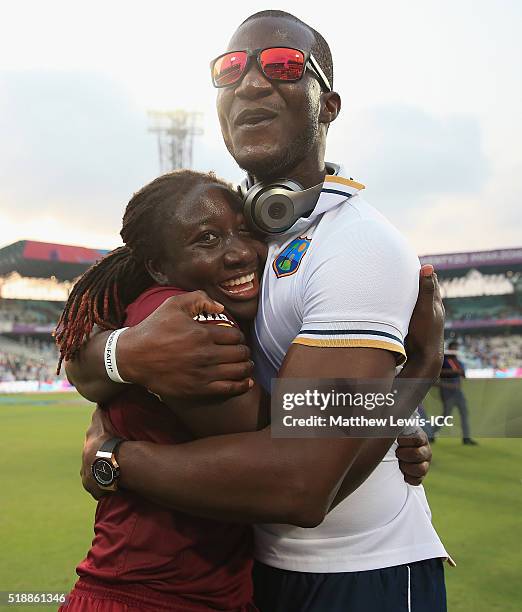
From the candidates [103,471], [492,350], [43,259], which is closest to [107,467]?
[103,471]

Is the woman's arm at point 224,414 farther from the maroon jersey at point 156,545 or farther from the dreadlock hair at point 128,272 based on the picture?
the dreadlock hair at point 128,272

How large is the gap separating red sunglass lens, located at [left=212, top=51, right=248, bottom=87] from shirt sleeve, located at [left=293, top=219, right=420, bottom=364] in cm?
70

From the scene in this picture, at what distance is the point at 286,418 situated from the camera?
1521mm

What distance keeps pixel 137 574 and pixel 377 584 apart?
0.66 metres

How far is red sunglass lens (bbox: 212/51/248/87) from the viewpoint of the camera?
2.05m

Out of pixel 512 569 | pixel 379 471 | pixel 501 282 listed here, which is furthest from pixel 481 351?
pixel 379 471

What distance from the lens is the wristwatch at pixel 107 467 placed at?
1.70 m

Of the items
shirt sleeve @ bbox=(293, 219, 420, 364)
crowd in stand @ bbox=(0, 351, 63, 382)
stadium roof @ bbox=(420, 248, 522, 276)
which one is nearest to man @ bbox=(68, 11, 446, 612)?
shirt sleeve @ bbox=(293, 219, 420, 364)

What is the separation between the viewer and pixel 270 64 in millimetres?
2004

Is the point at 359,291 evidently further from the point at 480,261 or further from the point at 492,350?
the point at 480,261

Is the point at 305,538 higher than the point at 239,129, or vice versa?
the point at 239,129

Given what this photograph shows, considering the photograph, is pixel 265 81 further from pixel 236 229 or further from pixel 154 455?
pixel 154 455

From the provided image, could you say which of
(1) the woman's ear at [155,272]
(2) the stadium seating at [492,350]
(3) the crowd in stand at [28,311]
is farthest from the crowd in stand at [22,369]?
(1) the woman's ear at [155,272]

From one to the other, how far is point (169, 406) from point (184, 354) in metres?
0.16
